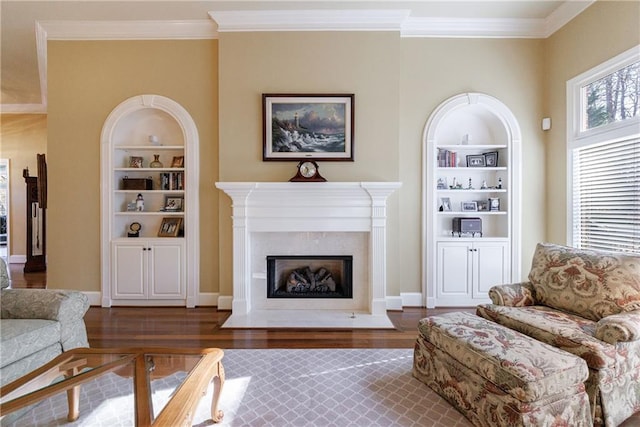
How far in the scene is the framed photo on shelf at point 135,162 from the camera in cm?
388

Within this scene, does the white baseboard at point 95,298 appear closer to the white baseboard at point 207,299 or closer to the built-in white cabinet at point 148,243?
the built-in white cabinet at point 148,243

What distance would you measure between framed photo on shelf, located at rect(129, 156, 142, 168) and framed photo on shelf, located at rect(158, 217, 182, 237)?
812 mm

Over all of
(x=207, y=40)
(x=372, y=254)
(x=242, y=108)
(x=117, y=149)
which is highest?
(x=207, y=40)

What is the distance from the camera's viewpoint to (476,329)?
1.88m

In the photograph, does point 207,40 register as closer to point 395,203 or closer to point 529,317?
point 395,203

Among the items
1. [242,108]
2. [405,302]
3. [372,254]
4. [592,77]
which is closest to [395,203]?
[372,254]

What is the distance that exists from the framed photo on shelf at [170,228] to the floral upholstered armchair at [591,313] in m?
3.50

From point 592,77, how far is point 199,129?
4413 mm

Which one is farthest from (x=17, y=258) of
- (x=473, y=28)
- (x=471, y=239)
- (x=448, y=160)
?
(x=473, y=28)

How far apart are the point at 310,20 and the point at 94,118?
293 cm

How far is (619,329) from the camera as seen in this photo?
1631 mm

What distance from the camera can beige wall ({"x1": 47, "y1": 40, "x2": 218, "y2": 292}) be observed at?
12.1 ft

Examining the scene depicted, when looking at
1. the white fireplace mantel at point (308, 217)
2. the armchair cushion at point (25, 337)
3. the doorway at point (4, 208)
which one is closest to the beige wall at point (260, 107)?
the white fireplace mantel at point (308, 217)

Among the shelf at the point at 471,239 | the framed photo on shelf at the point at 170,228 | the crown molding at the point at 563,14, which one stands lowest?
the shelf at the point at 471,239
